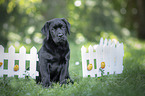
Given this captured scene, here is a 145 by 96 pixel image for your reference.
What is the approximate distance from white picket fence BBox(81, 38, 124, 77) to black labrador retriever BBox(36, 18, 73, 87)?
0.67 m

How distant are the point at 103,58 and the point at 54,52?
1.52 meters

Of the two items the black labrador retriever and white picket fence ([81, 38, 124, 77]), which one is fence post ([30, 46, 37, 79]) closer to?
the black labrador retriever

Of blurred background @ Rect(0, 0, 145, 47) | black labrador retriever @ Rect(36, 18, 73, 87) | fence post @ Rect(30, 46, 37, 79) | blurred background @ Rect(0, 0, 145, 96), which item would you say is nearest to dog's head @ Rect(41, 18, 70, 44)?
black labrador retriever @ Rect(36, 18, 73, 87)

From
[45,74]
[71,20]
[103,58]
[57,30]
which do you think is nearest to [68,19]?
[71,20]

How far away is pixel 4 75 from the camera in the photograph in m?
4.34

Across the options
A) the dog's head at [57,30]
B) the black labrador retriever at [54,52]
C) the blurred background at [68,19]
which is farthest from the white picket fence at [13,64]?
the blurred background at [68,19]

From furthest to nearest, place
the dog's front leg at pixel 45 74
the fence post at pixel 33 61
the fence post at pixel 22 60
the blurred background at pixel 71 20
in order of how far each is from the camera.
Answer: the blurred background at pixel 71 20
the fence post at pixel 22 60
the fence post at pixel 33 61
the dog's front leg at pixel 45 74

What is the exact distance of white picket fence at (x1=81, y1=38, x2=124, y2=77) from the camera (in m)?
4.31

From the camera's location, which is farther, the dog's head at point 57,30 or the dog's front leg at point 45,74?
the dog's front leg at point 45,74

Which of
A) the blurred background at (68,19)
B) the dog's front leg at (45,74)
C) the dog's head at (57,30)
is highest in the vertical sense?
the blurred background at (68,19)

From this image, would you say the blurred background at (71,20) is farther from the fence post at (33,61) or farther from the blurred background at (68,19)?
the fence post at (33,61)

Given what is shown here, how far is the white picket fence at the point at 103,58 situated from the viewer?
4312mm

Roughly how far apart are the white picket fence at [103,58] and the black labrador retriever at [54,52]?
67 centimetres

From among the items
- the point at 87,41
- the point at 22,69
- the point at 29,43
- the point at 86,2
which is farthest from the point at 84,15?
the point at 22,69
